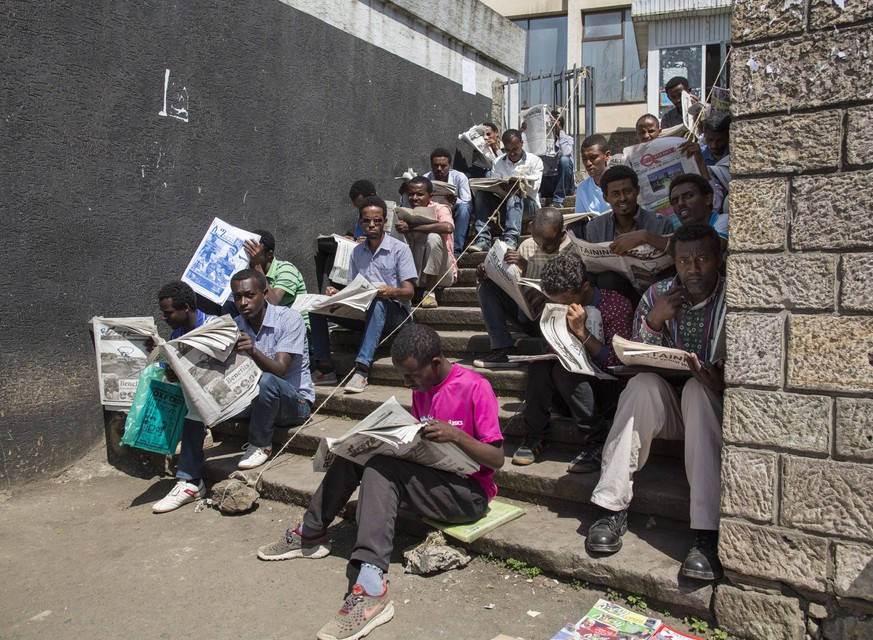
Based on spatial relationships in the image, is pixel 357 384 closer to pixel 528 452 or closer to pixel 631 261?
pixel 528 452

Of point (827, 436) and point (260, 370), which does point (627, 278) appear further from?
point (260, 370)

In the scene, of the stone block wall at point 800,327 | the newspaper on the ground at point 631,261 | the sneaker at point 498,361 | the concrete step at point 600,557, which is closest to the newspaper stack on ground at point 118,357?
the concrete step at point 600,557

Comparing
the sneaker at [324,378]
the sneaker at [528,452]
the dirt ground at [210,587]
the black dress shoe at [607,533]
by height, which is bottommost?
the dirt ground at [210,587]

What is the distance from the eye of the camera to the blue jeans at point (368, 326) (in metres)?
5.57

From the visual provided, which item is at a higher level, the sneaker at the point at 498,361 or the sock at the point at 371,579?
the sneaker at the point at 498,361

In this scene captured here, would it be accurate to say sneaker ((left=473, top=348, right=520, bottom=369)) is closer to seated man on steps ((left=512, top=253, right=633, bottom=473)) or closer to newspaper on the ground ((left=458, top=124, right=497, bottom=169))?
seated man on steps ((left=512, top=253, right=633, bottom=473))

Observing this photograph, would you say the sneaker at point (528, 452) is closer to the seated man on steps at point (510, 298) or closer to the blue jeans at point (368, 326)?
the seated man on steps at point (510, 298)

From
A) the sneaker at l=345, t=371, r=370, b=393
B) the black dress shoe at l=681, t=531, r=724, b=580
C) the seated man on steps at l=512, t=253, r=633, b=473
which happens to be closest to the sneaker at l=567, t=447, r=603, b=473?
the seated man on steps at l=512, t=253, r=633, b=473

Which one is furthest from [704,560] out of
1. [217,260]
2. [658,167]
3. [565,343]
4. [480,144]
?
[480,144]

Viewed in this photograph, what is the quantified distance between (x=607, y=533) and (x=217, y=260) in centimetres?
397

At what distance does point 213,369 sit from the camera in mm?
4555

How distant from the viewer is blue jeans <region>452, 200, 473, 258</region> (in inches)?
286

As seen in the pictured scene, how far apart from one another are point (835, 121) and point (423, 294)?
423 cm

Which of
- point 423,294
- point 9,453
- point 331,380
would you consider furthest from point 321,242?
point 9,453
